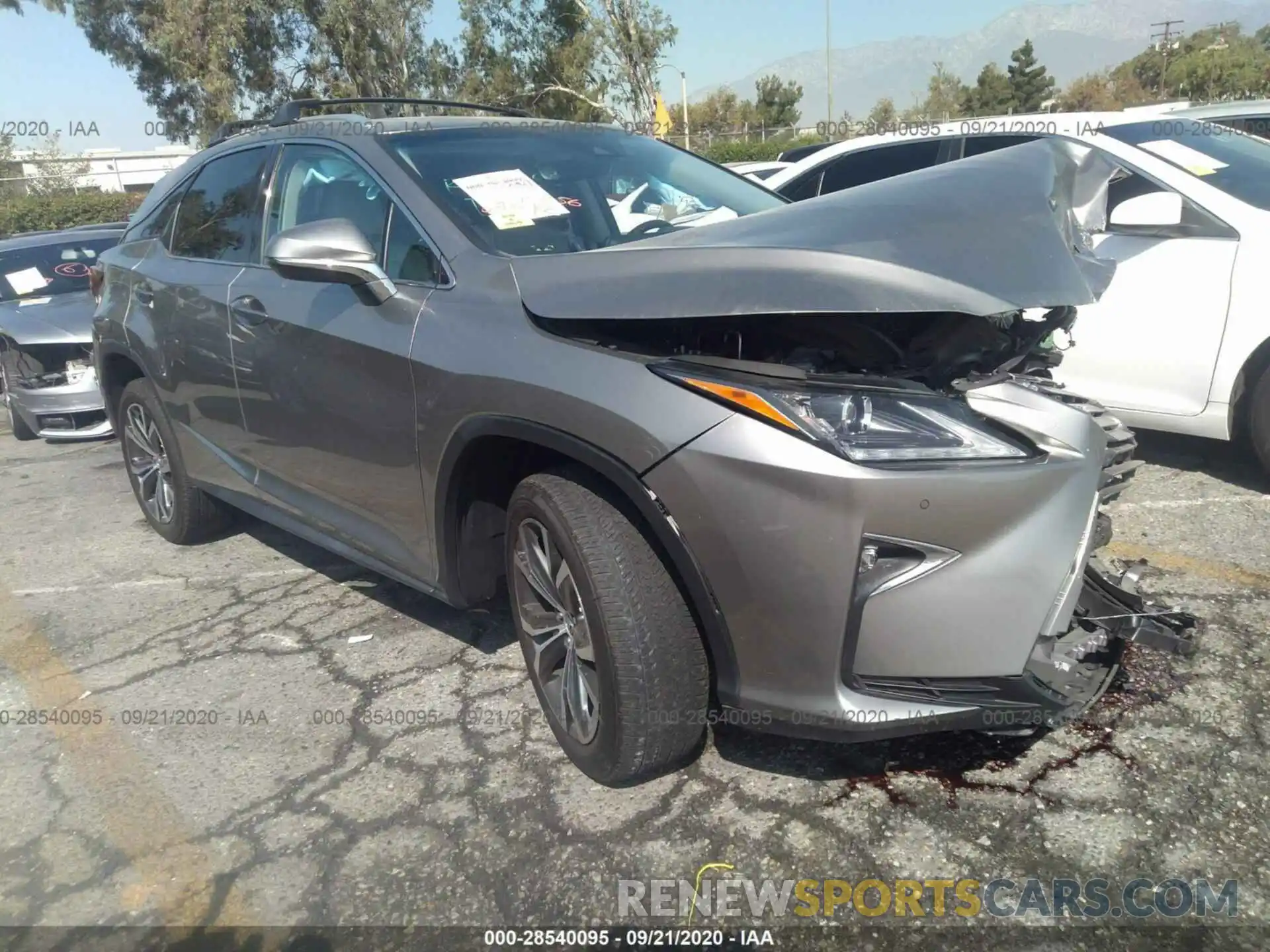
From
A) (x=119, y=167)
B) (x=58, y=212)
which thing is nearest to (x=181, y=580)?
(x=58, y=212)

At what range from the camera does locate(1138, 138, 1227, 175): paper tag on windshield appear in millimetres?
4485

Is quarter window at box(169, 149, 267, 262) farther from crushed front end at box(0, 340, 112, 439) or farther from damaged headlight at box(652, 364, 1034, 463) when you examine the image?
crushed front end at box(0, 340, 112, 439)

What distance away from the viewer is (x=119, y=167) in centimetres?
4684

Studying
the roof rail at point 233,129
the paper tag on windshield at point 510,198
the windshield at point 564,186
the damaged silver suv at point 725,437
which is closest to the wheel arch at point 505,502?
the damaged silver suv at point 725,437

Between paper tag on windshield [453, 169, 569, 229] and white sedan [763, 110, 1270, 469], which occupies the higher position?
paper tag on windshield [453, 169, 569, 229]

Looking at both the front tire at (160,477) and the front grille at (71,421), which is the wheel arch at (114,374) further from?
the front grille at (71,421)

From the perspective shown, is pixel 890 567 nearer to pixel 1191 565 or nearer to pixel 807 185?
pixel 1191 565

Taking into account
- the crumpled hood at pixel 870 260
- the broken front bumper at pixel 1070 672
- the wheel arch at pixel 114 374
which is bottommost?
the broken front bumper at pixel 1070 672

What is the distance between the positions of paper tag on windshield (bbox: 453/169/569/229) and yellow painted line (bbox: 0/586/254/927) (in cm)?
191

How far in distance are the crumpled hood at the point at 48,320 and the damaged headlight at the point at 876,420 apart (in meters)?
6.28

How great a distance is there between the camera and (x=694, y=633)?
2.28 metres

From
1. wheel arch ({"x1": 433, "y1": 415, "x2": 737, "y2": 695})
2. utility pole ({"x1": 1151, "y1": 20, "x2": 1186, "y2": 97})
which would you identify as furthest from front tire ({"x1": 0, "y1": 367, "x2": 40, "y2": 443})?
utility pole ({"x1": 1151, "y1": 20, "x2": 1186, "y2": 97})

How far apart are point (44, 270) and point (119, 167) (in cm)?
4560

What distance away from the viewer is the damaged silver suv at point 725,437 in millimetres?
1998
